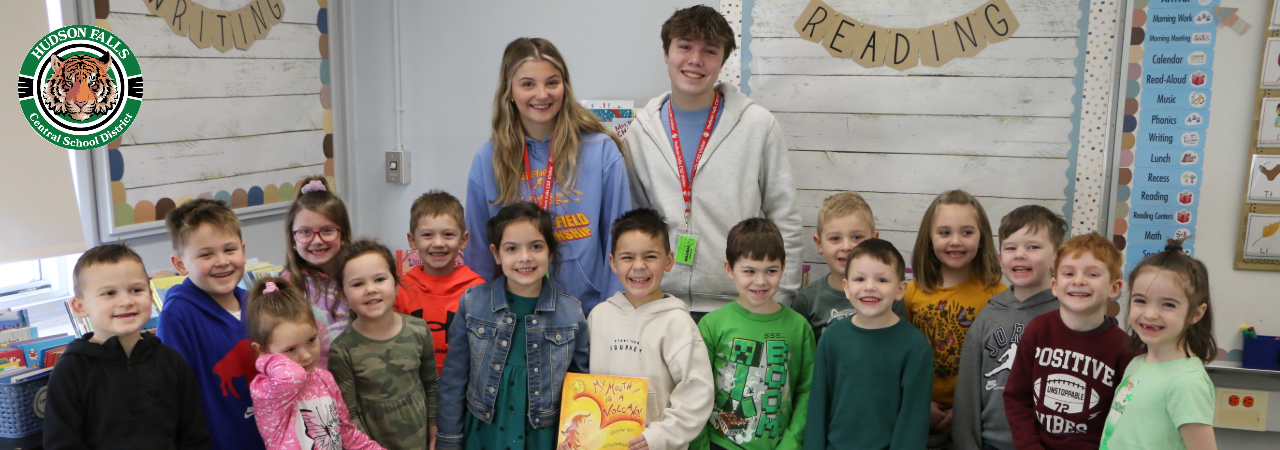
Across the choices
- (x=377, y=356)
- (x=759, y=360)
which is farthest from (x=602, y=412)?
(x=377, y=356)

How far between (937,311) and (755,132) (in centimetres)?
77

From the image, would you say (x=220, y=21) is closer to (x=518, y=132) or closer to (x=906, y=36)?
(x=518, y=132)

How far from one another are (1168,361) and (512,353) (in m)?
1.59

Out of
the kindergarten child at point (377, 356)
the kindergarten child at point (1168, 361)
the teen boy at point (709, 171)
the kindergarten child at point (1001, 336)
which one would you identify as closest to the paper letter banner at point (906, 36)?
the teen boy at point (709, 171)

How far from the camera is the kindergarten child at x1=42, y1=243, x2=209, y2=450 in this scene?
1738mm

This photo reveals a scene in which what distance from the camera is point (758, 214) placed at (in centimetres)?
258

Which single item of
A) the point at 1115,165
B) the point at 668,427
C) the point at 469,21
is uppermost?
the point at 469,21

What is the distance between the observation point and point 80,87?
2.51 meters

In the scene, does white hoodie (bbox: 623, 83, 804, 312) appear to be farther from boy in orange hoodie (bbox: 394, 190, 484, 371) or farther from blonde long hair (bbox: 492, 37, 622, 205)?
boy in orange hoodie (bbox: 394, 190, 484, 371)

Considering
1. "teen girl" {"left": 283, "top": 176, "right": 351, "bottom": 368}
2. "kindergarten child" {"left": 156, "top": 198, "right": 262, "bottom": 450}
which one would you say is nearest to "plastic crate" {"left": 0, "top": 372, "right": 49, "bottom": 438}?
"kindergarten child" {"left": 156, "top": 198, "right": 262, "bottom": 450}

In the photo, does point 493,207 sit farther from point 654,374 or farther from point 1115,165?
point 1115,165

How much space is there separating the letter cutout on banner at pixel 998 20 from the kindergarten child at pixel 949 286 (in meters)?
0.78

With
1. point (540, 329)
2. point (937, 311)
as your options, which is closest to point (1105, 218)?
point (937, 311)

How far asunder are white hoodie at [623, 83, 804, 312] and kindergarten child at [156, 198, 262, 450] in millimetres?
1238
